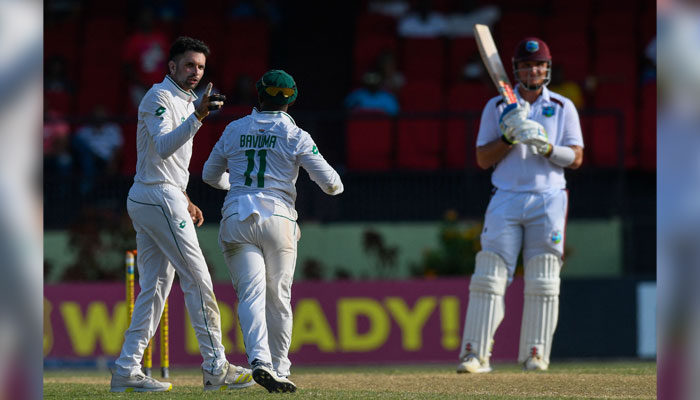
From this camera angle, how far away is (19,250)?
2014mm

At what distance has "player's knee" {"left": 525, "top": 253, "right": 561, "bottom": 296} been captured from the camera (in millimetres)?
7777

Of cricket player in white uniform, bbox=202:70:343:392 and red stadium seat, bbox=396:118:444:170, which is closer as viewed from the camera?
cricket player in white uniform, bbox=202:70:343:392

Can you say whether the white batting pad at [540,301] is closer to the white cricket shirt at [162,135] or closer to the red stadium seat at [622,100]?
the white cricket shirt at [162,135]

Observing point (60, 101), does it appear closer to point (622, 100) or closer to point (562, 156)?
point (622, 100)

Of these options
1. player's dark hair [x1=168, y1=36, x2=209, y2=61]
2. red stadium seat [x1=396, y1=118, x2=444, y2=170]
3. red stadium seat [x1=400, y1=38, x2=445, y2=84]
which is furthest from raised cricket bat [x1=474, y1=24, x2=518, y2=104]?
red stadium seat [x1=400, y1=38, x2=445, y2=84]

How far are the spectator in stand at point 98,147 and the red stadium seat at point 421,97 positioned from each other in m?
3.83

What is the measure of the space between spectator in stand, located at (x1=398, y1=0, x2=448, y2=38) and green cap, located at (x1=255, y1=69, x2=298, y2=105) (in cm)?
961

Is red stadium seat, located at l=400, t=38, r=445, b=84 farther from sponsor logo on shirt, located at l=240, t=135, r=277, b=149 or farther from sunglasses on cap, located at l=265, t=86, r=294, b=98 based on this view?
sponsor logo on shirt, located at l=240, t=135, r=277, b=149

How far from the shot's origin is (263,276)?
241 inches

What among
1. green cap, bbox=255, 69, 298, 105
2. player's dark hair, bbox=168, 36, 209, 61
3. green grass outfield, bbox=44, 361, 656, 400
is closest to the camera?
green grass outfield, bbox=44, 361, 656, 400

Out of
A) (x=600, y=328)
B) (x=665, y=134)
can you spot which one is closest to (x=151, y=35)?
(x=600, y=328)

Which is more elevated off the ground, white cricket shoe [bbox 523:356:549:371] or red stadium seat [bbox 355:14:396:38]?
red stadium seat [bbox 355:14:396:38]

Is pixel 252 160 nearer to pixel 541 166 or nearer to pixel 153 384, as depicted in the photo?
pixel 153 384

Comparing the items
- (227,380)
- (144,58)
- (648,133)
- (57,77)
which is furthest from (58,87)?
(227,380)
